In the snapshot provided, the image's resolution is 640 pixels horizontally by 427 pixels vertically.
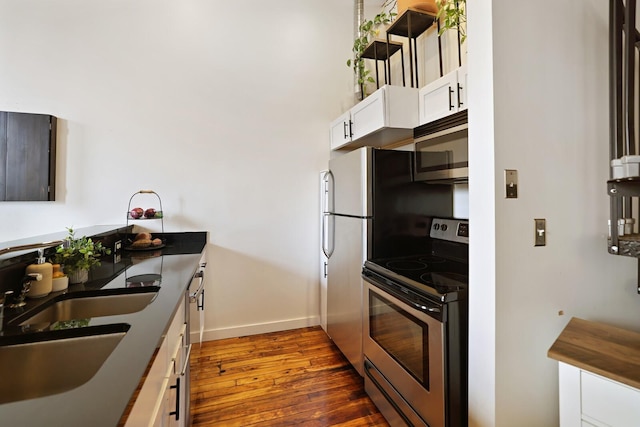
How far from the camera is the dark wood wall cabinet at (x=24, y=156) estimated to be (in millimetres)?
2195

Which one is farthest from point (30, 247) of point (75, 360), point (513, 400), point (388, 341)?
point (513, 400)

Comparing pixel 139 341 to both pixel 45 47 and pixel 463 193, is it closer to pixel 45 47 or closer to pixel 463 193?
pixel 463 193

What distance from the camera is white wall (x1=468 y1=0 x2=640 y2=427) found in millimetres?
1100

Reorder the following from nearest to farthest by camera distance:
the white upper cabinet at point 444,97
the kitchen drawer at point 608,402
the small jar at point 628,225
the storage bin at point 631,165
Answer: the kitchen drawer at point 608,402 < the storage bin at point 631,165 < the small jar at point 628,225 < the white upper cabinet at point 444,97

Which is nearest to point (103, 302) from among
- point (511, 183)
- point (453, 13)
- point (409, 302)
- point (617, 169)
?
point (409, 302)

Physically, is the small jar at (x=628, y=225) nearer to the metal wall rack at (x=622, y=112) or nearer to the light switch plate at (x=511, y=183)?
the metal wall rack at (x=622, y=112)

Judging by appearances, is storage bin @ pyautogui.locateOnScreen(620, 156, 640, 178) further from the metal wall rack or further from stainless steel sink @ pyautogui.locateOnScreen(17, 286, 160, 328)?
stainless steel sink @ pyautogui.locateOnScreen(17, 286, 160, 328)

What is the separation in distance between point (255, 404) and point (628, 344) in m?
1.85

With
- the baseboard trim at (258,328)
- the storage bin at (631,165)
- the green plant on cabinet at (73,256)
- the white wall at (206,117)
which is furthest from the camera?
the baseboard trim at (258,328)

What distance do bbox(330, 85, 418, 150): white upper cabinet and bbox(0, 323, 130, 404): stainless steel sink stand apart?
6.21 feet

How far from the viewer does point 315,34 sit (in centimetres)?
296

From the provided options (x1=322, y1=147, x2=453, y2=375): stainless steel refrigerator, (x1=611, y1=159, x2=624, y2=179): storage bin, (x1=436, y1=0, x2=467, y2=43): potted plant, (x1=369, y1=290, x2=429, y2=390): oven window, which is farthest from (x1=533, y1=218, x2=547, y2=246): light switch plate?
(x1=436, y1=0, x2=467, y2=43): potted plant

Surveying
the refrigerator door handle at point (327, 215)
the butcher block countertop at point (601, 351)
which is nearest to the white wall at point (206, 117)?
the refrigerator door handle at point (327, 215)

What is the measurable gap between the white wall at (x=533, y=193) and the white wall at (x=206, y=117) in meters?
1.95
